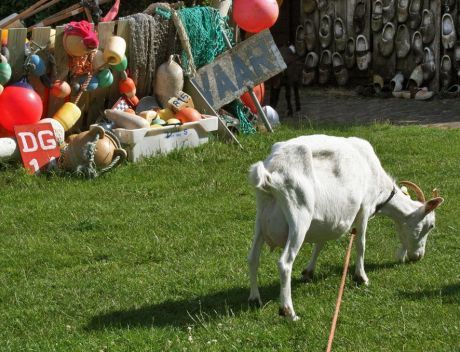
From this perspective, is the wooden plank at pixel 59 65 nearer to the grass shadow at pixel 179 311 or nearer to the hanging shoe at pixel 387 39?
the grass shadow at pixel 179 311

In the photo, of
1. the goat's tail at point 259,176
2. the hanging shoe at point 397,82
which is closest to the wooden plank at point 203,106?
the goat's tail at point 259,176

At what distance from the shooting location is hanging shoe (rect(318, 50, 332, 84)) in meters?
18.7

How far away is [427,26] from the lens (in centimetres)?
1694

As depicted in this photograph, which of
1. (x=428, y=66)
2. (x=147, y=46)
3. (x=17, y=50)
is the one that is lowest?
(x=428, y=66)

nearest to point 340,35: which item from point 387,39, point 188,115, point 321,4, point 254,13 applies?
point 321,4

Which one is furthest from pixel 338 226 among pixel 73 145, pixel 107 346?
pixel 73 145

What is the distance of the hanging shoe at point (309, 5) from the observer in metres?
18.8

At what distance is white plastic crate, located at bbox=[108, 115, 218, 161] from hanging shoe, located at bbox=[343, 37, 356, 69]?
24.1 ft

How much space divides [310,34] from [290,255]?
13.6 meters

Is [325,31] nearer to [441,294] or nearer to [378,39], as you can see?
[378,39]

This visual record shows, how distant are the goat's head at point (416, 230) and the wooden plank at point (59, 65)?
17.3ft

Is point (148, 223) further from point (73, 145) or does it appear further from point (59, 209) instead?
point (73, 145)

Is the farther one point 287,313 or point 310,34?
point 310,34

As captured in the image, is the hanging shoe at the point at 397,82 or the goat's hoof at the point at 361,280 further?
the hanging shoe at the point at 397,82
